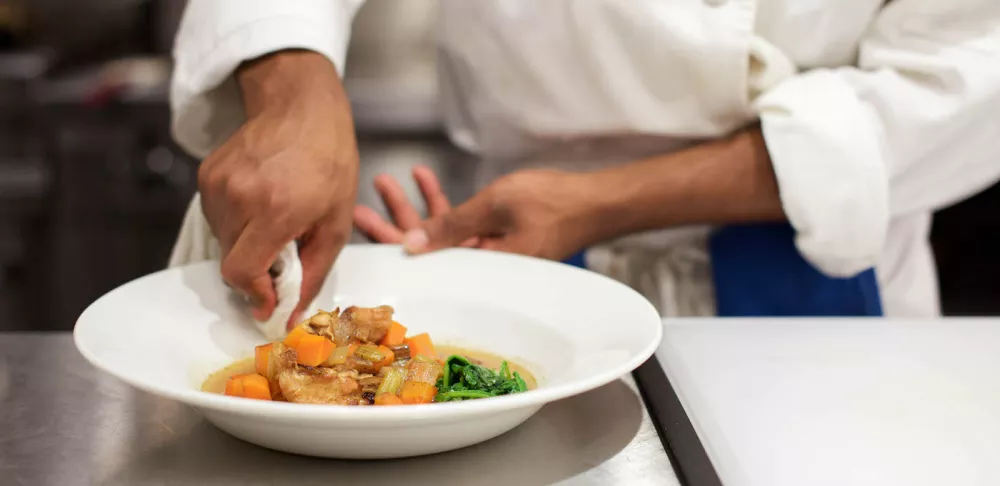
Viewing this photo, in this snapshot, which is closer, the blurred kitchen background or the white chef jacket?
the white chef jacket

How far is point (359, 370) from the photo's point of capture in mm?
602

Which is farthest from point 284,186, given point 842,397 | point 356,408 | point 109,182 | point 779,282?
point 109,182

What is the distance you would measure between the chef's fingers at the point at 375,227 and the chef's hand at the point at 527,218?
93mm

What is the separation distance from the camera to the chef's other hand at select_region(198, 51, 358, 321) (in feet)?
2.11

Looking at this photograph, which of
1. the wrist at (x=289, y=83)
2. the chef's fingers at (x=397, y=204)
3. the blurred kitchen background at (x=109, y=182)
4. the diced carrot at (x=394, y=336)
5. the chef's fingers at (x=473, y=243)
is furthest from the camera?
the blurred kitchen background at (x=109, y=182)

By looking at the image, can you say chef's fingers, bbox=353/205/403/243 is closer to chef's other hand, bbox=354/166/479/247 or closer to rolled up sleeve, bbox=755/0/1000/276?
chef's other hand, bbox=354/166/479/247

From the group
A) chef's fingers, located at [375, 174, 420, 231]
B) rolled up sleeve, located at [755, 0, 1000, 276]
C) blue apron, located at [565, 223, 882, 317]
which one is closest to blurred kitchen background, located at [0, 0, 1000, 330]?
chef's fingers, located at [375, 174, 420, 231]

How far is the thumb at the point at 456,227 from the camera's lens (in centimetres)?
79

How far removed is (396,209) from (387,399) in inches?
18.8

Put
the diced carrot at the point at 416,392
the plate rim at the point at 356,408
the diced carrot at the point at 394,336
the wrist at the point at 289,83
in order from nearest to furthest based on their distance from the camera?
1. the plate rim at the point at 356,408
2. the diced carrot at the point at 416,392
3. the diced carrot at the point at 394,336
4. the wrist at the point at 289,83

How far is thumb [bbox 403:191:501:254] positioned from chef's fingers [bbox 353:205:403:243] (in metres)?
0.13

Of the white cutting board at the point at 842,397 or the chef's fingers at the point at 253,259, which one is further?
the chef's fingers at the point at 253,259

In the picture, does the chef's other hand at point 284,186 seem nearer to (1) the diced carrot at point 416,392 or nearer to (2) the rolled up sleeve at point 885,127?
(1) the diced carrot at point 416,392

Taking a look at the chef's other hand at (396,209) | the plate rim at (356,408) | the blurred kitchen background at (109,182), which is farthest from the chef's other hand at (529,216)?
the blurred kitchen background at (109,182)
